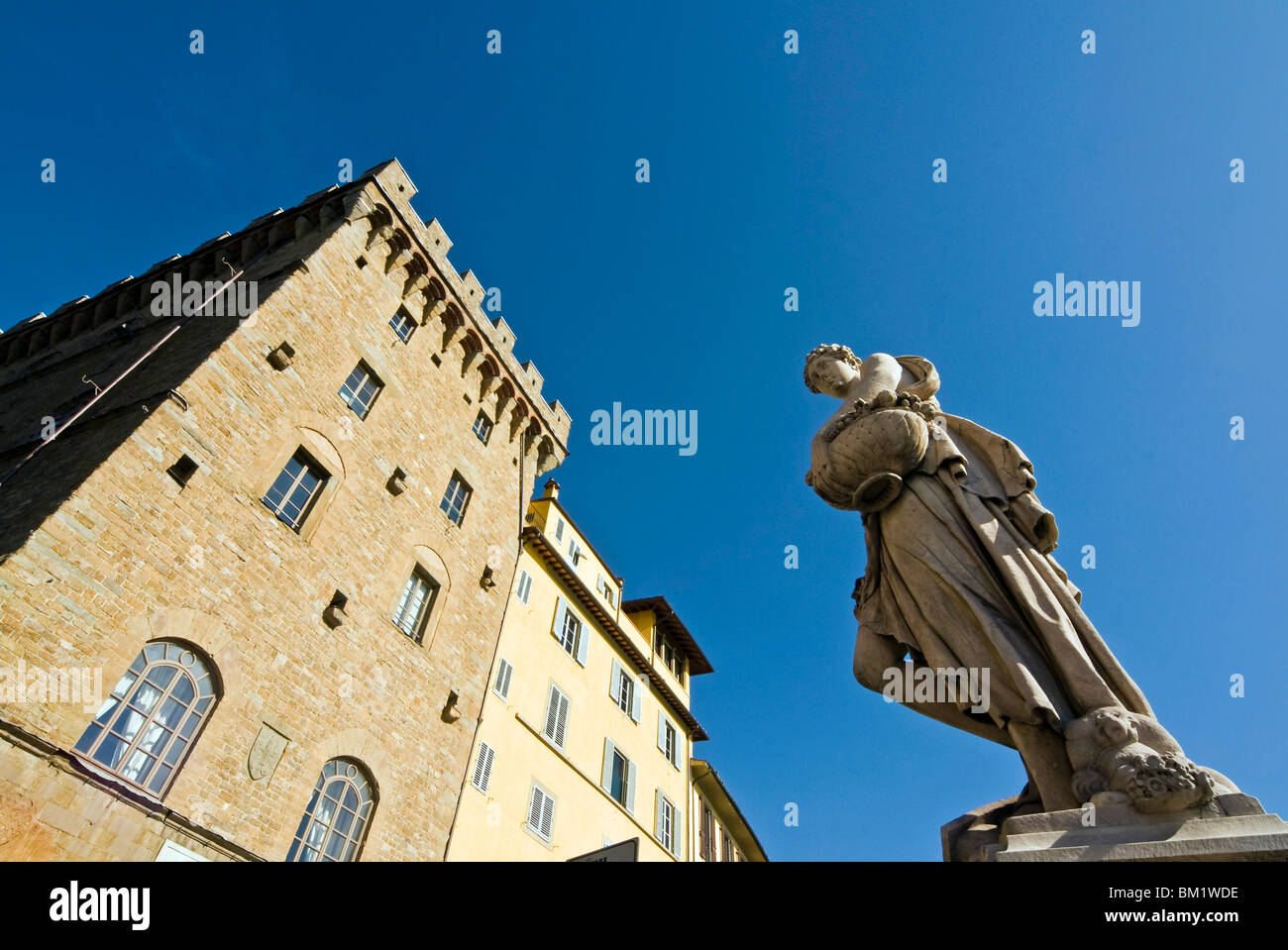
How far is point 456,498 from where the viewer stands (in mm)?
18672

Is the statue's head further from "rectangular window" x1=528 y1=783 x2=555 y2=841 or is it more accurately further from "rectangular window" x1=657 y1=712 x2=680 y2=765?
"rectangular window" x1=657 y1=712 x2=680 y2=765

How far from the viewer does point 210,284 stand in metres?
17.1

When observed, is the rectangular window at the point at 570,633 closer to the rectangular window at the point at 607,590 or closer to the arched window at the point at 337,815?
the rectangular window at the point at 607,590

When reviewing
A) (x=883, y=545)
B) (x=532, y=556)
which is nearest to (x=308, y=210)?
(x=532, y=556)

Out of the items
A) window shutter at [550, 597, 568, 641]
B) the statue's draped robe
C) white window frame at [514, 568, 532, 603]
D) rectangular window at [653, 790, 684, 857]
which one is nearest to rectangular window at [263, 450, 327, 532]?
white window frame at [514, 568, 532, 603]

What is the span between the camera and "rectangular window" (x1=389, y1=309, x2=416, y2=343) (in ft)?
60.0

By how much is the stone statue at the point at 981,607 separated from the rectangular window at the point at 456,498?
14.1 m

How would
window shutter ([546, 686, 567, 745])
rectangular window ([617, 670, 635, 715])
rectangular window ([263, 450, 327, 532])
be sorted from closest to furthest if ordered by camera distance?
1. rectangular window ([263, 450, 327, 532])
2. window shutter ([546, 686, 567, 745])
3. rectangular window ([617, 670, 635, 715])

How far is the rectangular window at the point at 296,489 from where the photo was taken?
13234 millimetres

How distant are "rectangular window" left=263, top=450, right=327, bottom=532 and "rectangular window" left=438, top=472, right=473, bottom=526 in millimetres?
3782
